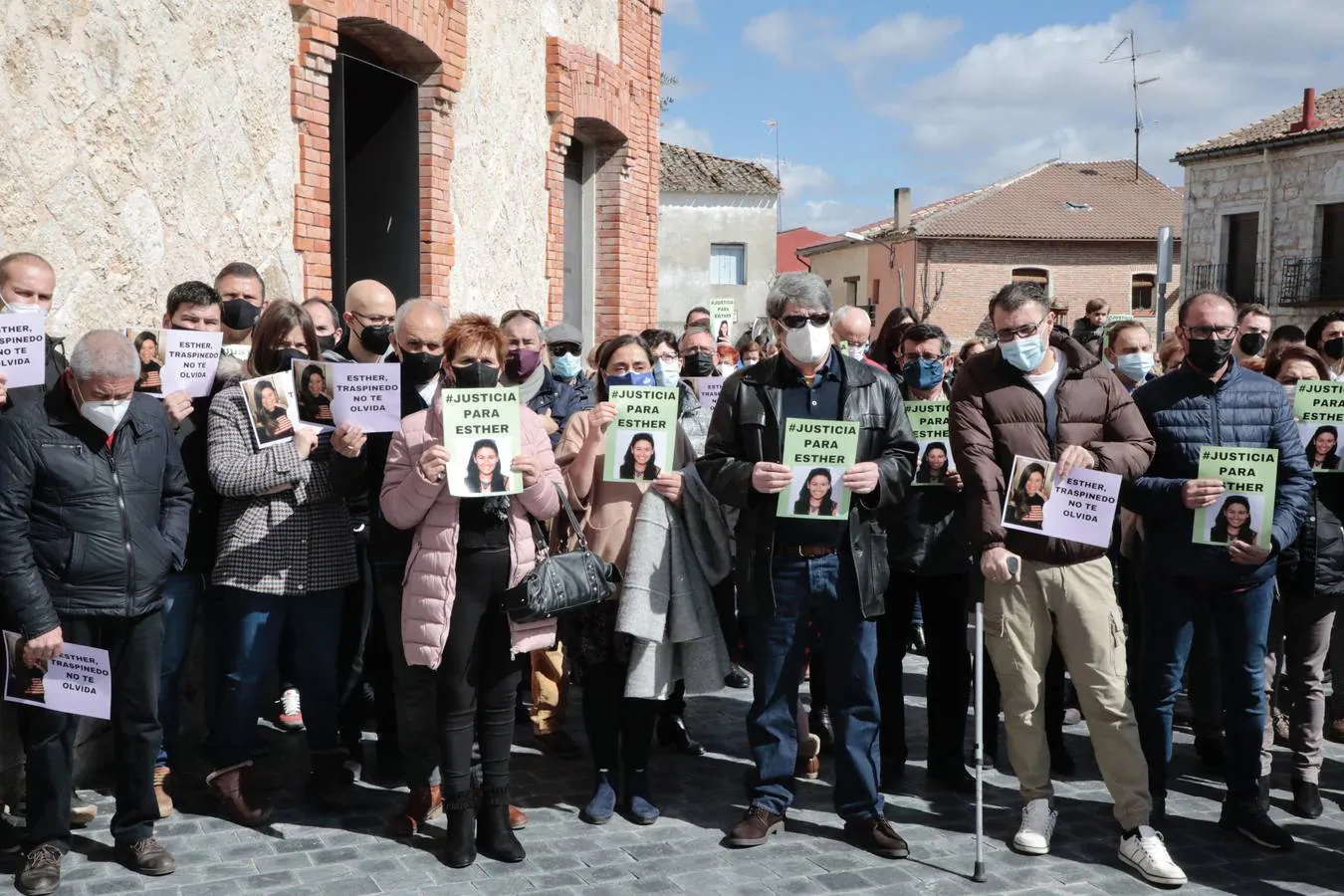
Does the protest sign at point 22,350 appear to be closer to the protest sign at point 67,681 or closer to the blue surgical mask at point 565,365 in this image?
the protest sign at point 67,681

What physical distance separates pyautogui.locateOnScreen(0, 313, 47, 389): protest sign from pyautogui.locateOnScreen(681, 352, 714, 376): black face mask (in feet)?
16.5

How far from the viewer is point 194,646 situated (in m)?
6.26

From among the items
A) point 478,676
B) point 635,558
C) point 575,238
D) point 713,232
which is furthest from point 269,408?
point 713,232

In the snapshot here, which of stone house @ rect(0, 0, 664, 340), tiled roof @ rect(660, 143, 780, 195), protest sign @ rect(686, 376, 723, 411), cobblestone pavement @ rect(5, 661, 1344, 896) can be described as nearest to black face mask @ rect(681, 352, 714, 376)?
protest sign @ rect(686, 376, 723, 411)

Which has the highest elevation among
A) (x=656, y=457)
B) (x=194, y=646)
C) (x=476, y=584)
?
(x=656, y=457)

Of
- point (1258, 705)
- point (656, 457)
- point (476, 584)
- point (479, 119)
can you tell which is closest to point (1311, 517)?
point (1258, 705)

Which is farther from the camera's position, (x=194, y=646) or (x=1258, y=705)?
(x=194, y=646)

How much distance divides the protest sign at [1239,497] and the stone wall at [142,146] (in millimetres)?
5553

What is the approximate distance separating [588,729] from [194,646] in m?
2.20

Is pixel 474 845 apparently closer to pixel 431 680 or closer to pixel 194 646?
pixel 431 680

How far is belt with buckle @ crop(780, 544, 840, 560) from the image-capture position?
5023mm

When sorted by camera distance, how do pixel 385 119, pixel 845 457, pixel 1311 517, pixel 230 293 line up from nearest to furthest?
pixel 845 457, pixel 1311 517, pixel 230 293, pixel 385 119

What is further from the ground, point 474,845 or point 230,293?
point 230,293

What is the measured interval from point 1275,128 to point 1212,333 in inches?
1215
